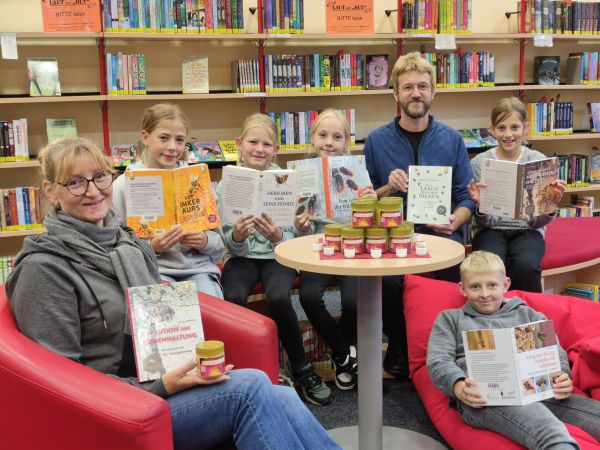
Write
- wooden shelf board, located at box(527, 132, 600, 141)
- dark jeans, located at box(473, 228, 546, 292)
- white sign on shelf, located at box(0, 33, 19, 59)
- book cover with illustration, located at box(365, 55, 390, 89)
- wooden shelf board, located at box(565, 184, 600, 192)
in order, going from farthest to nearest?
wooden shelf board, located at box(565, 184, 600, 192) → wooden shelf board, located at box(527, 132, 600, 141) → book cover with illustration, located at box(365, 55, 390, 89) → white sign on shelf, located at box(0, 33, 19, 59) → dark jeans, located at box(473, 228, 546, 292)

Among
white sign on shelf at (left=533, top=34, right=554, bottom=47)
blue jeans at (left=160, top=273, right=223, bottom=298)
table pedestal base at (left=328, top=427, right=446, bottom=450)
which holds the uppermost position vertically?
white sign on shelf at (left=533, top=34, right=554, bottom=47)

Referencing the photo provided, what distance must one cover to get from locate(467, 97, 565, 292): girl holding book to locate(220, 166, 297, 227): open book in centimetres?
99

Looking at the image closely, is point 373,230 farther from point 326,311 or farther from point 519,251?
point 519,251

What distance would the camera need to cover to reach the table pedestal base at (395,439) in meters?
2.52

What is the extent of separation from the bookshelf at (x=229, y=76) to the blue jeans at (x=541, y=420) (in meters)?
2.98

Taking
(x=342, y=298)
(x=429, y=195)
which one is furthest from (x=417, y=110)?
(x=342, y=298)

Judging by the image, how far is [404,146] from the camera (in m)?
3.29

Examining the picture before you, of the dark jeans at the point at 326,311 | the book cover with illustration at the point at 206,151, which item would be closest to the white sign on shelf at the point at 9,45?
the book cover with illustration at the point at 206,151

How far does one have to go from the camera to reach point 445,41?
4.97m

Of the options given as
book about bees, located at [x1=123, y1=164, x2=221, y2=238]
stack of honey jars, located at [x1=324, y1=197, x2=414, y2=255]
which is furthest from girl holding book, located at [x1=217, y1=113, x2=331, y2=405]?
stack of honey jars, located at [x1=324, y1=197, x2=414, y2=255]

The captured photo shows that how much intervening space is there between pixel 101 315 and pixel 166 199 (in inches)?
32.1

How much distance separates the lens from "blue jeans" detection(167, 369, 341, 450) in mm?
1635

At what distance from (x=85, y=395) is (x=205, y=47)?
385 cm

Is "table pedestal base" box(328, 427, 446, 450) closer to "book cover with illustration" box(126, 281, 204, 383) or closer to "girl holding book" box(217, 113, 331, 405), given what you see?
"girl holding book" box(217, 113, 331, 405)
